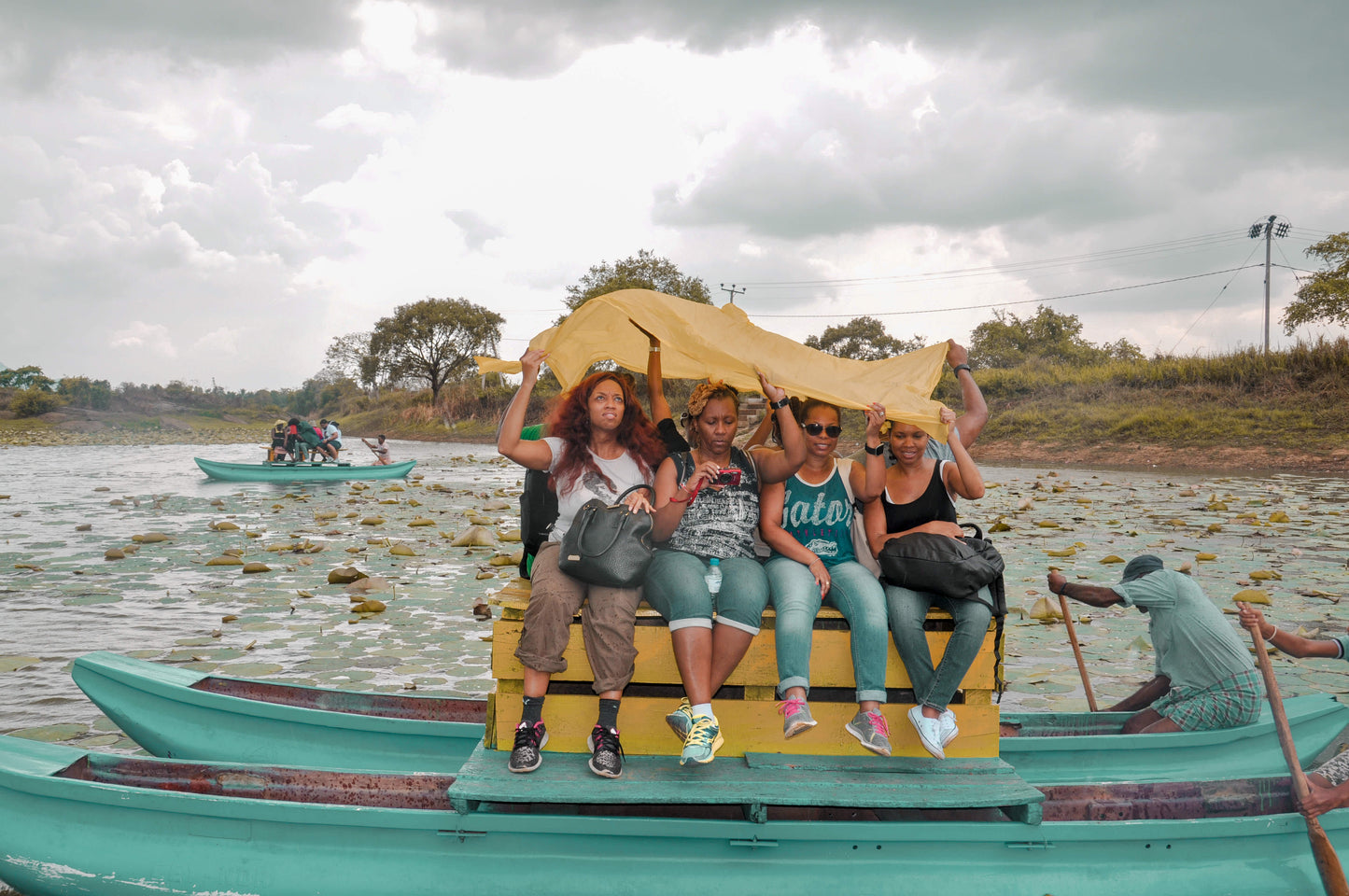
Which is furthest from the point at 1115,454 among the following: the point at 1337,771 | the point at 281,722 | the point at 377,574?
the point at 281,722

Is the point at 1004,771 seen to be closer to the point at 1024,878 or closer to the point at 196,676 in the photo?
the point at 1024,878

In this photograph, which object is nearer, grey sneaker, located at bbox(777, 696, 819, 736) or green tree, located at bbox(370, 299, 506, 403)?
grey sneaker, located at bbox(777, 696, 819, 736)

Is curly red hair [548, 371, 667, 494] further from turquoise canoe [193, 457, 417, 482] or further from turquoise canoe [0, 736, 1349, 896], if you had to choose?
turquoise canoe [193, 457, 417, 482]

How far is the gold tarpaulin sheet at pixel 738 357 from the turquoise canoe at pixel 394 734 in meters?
1.62

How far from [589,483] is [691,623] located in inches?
Result: 32.2

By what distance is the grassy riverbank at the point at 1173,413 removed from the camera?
21094 millimetres

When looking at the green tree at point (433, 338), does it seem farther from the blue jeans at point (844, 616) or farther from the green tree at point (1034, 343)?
the blue jeans at point (844, 616)

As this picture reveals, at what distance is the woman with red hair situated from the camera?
10.0 feet

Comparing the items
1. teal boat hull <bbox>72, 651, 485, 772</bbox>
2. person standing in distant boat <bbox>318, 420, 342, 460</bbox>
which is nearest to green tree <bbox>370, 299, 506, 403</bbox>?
person standing in distant boat <bbox>318, 420, 342, 460</bbox>

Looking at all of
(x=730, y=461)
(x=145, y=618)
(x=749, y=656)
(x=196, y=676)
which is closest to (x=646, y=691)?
(x=749, y=656)

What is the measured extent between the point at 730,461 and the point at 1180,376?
1106 inches

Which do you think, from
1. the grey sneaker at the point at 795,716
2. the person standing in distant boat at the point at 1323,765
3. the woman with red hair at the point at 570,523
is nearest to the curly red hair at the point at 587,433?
the woman with red hair at the point at 570,523

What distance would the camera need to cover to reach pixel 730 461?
3.73 meters

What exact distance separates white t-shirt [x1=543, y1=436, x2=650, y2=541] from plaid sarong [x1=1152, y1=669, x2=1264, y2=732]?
284 centimetres
